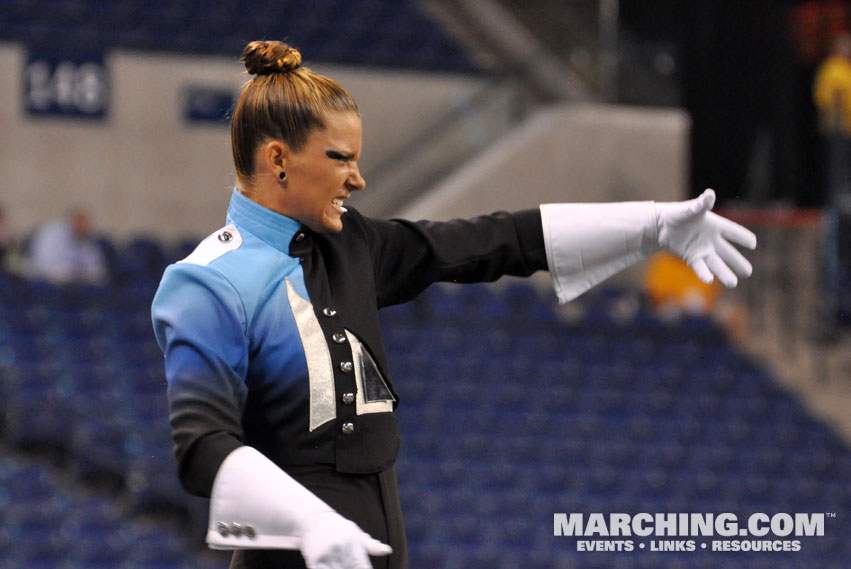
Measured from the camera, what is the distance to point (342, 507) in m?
1.82

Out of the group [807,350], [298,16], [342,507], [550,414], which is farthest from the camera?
[298,16]

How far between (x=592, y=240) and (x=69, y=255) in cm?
728

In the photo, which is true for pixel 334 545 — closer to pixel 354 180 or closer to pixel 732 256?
pixel 354 180

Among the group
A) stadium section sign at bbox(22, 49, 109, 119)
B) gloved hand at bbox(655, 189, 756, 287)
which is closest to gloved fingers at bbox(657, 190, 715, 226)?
gloved hand at bbox(655, 189, 756, 287)

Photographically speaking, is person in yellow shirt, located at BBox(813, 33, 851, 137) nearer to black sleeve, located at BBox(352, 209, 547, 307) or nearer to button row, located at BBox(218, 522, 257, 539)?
black sleeve, located at BBox(352, 209, 547, 307)

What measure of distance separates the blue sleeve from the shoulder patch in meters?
0.02

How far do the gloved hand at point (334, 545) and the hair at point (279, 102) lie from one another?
1.89 ft

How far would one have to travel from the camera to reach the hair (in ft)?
5.90

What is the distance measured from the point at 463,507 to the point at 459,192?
12.8 ft

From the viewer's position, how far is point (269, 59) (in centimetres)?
183

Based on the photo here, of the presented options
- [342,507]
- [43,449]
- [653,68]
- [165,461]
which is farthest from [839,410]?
[342,507]

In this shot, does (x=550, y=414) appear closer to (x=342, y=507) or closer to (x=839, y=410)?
(x=839, y=410)

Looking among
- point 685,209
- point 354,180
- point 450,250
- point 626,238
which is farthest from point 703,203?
point 354,180

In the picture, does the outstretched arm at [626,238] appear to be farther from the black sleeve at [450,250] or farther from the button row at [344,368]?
the button row at [344,368]
